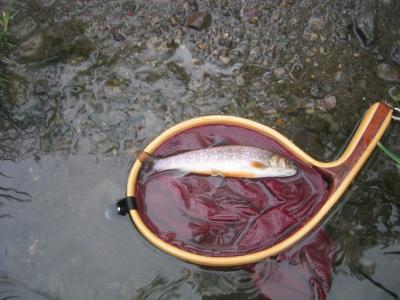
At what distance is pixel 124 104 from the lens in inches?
153

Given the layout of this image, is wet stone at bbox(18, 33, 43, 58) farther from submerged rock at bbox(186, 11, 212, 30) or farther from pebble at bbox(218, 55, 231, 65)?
pebble at bbox(218, 55, 231, 65)

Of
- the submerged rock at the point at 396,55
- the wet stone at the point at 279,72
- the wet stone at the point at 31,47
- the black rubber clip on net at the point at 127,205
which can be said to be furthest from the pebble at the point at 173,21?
the submerged rock at the point at 396,55

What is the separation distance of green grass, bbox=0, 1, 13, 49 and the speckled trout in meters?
1.97

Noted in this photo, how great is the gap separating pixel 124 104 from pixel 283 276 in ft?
6.39

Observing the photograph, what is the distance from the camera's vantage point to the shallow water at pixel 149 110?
3.34 meters

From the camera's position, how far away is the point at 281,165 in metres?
3.17

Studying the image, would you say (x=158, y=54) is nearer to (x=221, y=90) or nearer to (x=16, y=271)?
(x=221, y=90)

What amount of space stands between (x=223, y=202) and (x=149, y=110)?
1.12m

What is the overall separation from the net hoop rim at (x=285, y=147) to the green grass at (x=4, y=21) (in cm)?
195

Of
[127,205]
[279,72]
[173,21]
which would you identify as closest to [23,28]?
[173,21]

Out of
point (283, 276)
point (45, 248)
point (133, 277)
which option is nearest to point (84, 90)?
point (45, 248)

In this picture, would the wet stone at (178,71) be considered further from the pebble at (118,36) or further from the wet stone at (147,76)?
the pebble at (118,36)

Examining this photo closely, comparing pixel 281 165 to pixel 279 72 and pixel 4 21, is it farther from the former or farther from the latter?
pixel 4 21

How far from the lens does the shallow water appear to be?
132 inches
